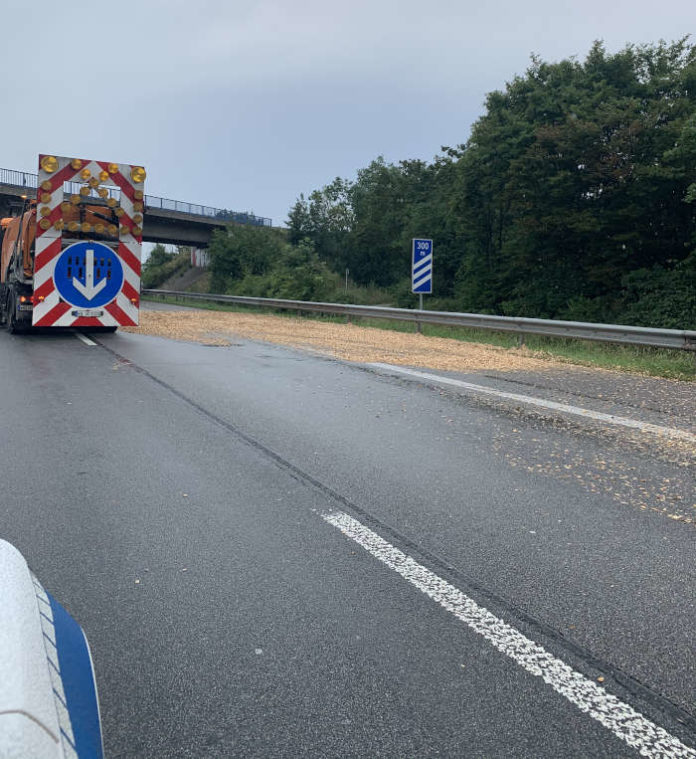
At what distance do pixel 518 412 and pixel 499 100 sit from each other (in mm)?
32583

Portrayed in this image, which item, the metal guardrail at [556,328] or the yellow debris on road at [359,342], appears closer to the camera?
the yellow debris on road at [359,342]

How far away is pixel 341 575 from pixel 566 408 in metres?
5.58

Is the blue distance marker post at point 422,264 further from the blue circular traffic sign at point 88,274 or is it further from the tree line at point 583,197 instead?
the tree line at point 583,197

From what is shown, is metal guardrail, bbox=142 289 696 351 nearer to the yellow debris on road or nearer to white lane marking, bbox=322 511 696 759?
the yellow debris on road

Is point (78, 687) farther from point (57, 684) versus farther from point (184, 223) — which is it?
point (184, 223)

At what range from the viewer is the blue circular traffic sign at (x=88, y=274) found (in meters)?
14.9

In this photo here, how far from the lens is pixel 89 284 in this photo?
15.2 m

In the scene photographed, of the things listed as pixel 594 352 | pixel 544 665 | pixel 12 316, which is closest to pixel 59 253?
pixel 12 316

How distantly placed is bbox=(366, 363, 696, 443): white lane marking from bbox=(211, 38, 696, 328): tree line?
1760 centimetres

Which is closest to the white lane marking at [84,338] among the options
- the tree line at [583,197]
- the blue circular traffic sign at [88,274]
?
the blue circular traffic sign at [88,274]

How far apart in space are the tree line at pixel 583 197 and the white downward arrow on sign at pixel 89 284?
19229 mm

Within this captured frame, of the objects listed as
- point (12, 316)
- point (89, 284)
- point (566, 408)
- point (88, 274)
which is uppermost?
point (88, 274)

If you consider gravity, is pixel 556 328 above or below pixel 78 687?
above

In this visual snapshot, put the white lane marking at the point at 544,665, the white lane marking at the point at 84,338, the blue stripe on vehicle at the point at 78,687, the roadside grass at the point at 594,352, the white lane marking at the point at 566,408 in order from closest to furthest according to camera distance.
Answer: the blue stripe on vehicle at the point at 78,687 < the white lane marking at the point at 544,665 < the white lane marking at the point at 566,408 < the roadside grass at the point at 594,352 < the white lane marking at the point at 84,338
